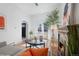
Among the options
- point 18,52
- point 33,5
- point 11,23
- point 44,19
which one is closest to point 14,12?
point 11,23

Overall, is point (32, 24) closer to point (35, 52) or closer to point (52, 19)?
point (52, 19)

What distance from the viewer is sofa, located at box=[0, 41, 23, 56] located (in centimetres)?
212

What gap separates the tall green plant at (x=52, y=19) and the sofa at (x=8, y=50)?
60 centimetres

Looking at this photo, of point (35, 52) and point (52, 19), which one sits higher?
point (52, 19)

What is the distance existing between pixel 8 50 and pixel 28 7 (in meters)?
0.75

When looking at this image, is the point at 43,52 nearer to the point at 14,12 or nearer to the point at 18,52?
the point at 18,52

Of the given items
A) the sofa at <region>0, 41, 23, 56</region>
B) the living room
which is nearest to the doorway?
the living room

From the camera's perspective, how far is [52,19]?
2160 millimetres

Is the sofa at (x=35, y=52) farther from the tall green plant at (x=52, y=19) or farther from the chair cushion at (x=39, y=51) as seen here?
the tall green plant at (x=52, y=19)

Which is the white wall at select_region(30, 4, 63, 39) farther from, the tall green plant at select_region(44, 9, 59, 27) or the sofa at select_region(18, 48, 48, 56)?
the sofa at select_region(18, 48, 48, 56)

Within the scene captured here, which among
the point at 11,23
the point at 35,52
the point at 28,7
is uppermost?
the point at 28,7

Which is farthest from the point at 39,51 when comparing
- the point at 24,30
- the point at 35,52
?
the point at 24,30

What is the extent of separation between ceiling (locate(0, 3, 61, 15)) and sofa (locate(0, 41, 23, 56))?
54 cm

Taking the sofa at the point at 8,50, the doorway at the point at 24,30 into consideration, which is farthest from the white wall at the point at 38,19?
the sofa at the point at 8,50
